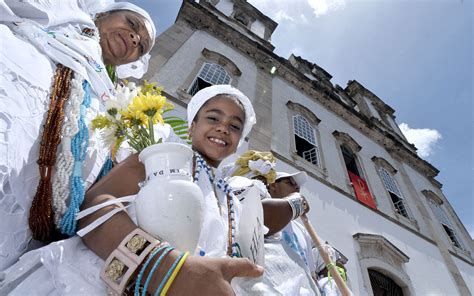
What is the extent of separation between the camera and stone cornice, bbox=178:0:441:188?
9.05 metres

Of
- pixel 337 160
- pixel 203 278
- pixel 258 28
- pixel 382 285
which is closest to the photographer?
pixel 203 278

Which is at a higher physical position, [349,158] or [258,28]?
[258,28]

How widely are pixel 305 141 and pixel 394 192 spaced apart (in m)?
4.45

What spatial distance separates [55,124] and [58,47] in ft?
1.56

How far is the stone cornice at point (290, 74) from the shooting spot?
29.7 ft

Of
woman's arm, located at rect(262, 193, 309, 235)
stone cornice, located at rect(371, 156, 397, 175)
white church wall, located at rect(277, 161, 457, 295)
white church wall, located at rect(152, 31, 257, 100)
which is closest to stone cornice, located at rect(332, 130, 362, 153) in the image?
stone cornice, located at rect(371, 156, 397, 175)

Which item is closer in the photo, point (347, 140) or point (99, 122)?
point (99, 122)

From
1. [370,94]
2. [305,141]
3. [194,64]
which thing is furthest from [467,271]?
[194,64]

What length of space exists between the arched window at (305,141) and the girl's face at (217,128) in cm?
672

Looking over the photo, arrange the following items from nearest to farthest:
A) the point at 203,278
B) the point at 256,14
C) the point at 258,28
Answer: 1. the point at 203,278
2. the point at 258,28
3. the point at 256,14

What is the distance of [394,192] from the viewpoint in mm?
9883

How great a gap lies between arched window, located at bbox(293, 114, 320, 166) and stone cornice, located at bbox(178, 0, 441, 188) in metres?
2.42

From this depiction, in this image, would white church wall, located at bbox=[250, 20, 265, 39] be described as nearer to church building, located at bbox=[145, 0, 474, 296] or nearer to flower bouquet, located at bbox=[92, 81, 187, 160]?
church building, located at bbox=[145, 0, 474, 296]

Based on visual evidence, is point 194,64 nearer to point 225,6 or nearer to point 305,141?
point 305,141
